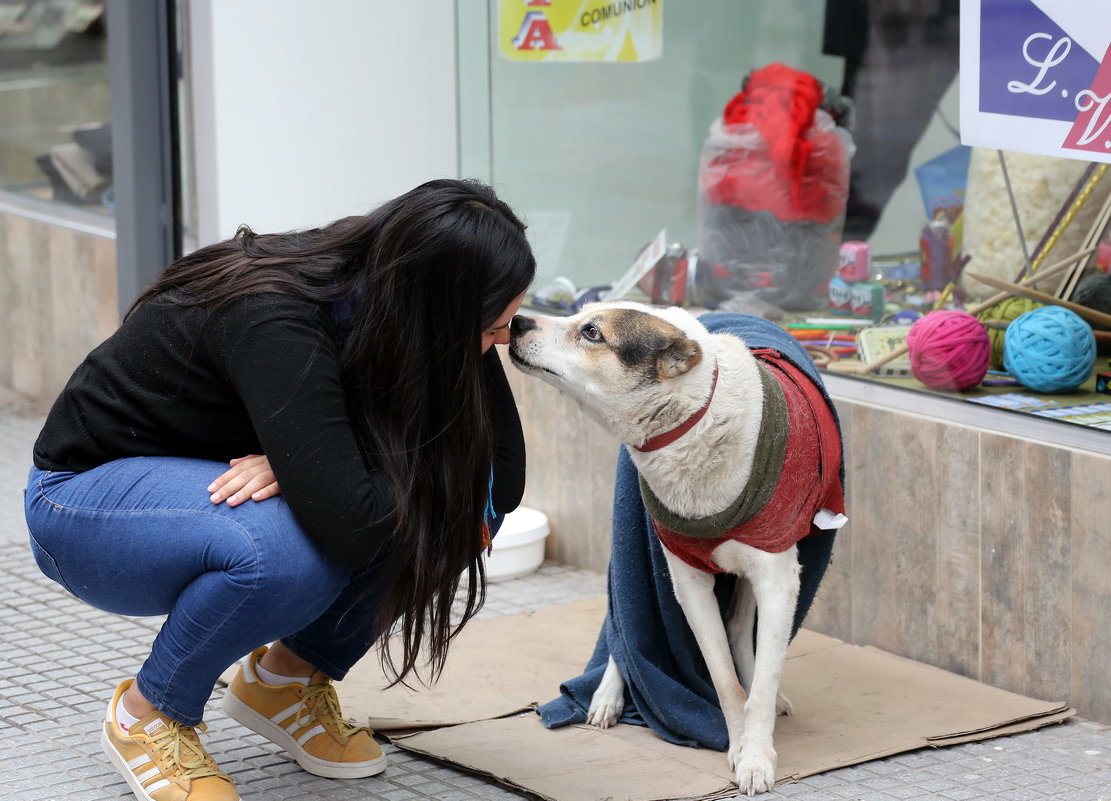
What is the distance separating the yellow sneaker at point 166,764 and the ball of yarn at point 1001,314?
218 centimetres

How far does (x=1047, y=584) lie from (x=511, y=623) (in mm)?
1459

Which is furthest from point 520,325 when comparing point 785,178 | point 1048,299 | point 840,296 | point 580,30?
point 580,30

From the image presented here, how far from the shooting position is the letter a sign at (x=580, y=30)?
4.75m

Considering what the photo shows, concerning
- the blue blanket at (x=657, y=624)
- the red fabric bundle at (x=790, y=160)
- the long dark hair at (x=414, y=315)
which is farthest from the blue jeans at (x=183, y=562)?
the red fabric bundle at (x=790, y=160)

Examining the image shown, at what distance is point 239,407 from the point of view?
105 inches

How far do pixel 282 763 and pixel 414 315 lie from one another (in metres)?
1.13

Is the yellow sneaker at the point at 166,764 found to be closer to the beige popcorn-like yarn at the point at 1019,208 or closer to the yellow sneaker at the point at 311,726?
the yellow sneaker at the point at 311,726

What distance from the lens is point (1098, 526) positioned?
127 inches

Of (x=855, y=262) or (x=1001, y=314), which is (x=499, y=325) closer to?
(x=1001, y=314)

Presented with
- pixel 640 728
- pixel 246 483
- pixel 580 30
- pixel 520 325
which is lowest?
pixel 640 728

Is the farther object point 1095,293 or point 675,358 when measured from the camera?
point 1095,293

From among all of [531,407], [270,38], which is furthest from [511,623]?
[270,38]

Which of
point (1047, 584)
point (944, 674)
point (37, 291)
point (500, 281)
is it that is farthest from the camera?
point (37, 291)

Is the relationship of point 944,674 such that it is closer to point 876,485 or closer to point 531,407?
point 876,485
